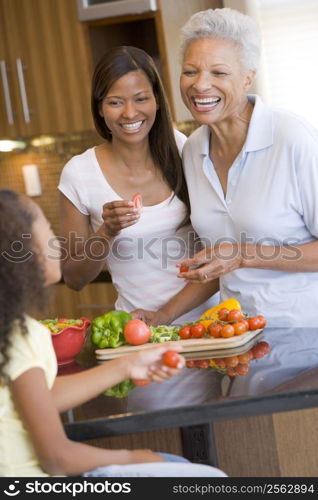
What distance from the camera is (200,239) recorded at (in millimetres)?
2533

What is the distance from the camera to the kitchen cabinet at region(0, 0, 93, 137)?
4199mm

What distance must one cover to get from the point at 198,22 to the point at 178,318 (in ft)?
2.94

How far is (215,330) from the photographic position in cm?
201

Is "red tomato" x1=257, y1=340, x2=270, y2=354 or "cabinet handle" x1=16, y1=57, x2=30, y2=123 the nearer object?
"red tomato" x1=257, y1=340, x2=270, y2=354

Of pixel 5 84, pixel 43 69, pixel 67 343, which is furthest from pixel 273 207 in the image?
pixel 5 84

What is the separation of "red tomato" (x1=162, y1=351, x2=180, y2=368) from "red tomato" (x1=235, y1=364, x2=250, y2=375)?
0.29m

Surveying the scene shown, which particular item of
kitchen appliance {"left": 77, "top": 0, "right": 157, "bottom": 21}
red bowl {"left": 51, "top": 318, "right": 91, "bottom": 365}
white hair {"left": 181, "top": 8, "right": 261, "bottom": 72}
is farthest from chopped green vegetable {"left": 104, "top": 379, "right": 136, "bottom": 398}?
kitchen appliance {"left": 77, "top": 0, "right": 157, "bottom": 21}

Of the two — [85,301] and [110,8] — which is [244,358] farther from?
[110,8]

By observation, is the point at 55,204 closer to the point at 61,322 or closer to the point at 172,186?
the point at 172,186

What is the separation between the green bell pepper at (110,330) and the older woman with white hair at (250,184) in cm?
22

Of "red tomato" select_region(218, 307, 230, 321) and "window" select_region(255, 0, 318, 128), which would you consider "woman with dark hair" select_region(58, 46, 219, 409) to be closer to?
"red tomato" select_region(218, 307, 230, 321)

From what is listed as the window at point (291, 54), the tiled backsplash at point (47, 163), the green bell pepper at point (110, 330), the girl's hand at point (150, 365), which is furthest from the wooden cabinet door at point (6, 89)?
the girl's hand at point (150, 365)

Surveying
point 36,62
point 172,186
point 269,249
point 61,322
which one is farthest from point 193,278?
point 36,62

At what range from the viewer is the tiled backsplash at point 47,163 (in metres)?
4.57
